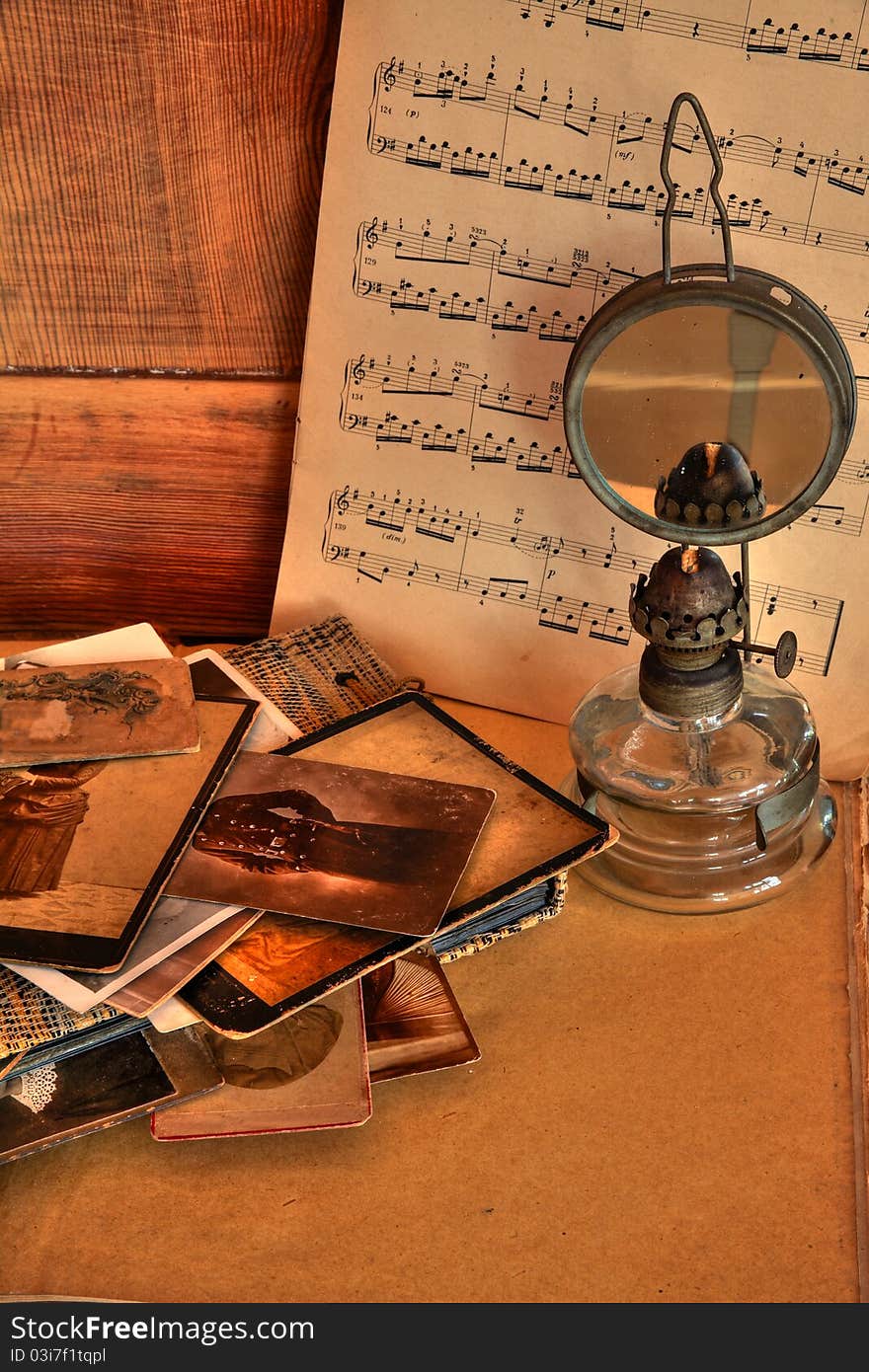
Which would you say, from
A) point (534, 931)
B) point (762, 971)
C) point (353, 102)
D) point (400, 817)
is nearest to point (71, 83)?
point (353, 102)

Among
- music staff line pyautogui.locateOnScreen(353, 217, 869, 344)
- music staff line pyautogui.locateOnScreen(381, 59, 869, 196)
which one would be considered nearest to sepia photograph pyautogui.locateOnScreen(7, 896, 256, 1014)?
music staff line pyautogui.locateOnScreen(353, 217, 869, 344)

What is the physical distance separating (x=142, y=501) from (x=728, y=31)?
70 centimetres

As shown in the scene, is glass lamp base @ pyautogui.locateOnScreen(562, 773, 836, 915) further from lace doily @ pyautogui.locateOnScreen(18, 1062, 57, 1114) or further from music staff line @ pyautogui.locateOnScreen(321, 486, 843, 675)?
lace doily @ pyautogui.locateOnScreen(18, 1062, 57, 1114)

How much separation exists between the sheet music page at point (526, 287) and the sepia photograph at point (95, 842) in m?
0.25

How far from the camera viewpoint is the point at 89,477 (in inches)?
54.1

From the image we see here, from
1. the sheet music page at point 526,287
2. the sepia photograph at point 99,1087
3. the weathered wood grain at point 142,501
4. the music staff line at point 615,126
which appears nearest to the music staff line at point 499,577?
the sheet music page at point 526,287

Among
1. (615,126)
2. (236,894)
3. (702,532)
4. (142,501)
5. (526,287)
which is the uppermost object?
(615,126)

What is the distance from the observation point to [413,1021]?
3.30 ft

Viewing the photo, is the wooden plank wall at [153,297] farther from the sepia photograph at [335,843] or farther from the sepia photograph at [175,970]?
the sepia photograph at [175,970]

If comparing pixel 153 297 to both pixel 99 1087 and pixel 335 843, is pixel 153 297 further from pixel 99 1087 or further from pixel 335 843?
pixel 99 1087

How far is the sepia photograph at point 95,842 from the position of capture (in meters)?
0.96

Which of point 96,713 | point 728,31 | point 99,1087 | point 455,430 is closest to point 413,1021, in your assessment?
point 99,1087

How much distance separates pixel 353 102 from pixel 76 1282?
37.1 inches

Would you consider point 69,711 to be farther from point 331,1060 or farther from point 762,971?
point 762,971
